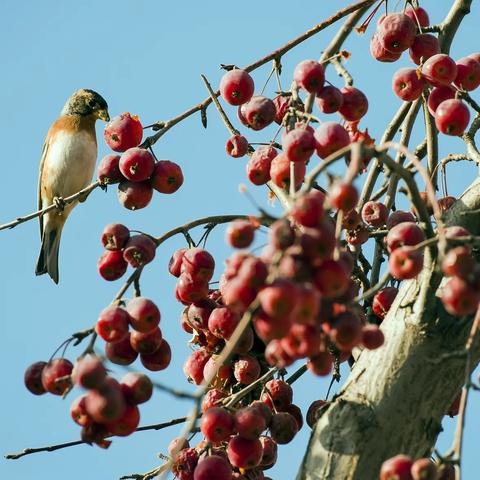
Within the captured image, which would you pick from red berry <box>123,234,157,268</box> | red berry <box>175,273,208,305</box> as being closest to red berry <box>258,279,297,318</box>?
red berry <box>123,234,157,268</box>

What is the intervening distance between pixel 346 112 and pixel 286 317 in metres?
1.64

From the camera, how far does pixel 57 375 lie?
107 inches

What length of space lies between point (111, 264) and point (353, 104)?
42.1 inches

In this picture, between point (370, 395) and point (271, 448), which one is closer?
point (370, 395)

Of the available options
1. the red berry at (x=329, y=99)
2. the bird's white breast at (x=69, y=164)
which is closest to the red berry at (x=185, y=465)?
the red berry at (x=329, y=99)

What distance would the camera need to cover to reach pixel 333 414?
2836 mm

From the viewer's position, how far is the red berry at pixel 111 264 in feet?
10.5

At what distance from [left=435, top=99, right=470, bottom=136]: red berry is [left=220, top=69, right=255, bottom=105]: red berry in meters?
0.78

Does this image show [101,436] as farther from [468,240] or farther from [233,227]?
[468,240]

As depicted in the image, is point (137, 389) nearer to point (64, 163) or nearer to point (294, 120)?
point (294, 120)

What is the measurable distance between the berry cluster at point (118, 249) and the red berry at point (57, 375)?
533 millimetres

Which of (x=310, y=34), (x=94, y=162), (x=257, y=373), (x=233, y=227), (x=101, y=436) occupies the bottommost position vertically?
(x=101, y=436)

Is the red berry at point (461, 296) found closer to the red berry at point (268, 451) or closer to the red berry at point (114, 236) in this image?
the red berry at point (268, 451)

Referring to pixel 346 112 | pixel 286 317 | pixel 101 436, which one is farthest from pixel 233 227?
pixel 346 112
